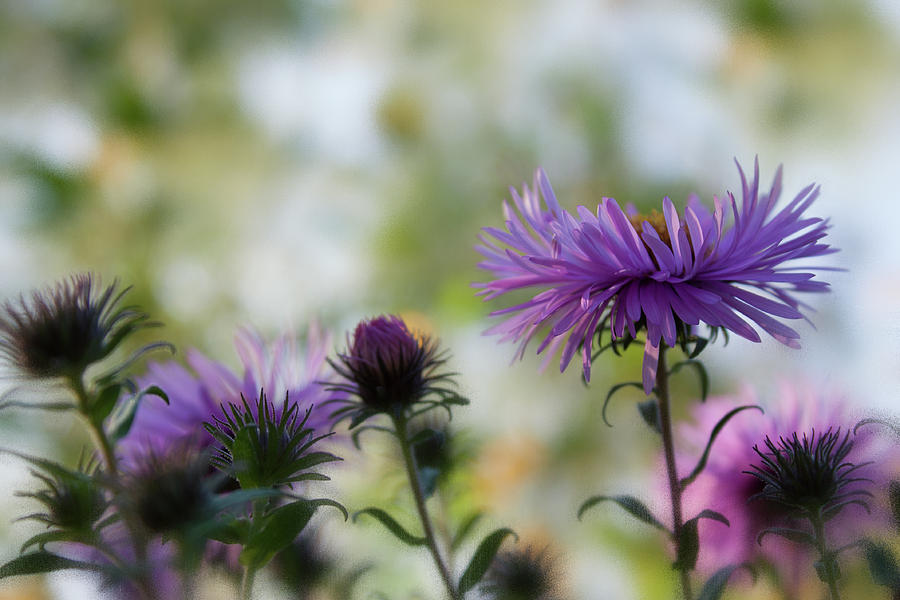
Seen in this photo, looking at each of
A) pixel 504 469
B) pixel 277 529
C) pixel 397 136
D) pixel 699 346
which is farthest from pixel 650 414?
pixel 397 136

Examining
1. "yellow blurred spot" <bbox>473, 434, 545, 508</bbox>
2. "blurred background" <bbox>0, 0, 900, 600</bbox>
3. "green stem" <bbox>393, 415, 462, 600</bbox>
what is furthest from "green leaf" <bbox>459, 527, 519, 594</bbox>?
"blurred background" <bbox>0, 0, 900, 600</bbox>

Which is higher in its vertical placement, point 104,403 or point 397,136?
point 397,136

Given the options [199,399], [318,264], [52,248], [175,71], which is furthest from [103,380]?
[175,71]

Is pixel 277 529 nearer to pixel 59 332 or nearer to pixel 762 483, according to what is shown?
pixel 59 332

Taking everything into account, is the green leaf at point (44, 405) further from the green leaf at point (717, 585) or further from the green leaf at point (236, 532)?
the green leaf at point (717, 585)

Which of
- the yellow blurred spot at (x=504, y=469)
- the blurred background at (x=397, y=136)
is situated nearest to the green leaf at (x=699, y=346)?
the yellow blurred spot at (x=504, y=469)

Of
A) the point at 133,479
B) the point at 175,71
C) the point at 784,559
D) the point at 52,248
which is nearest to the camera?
the point at 133,479

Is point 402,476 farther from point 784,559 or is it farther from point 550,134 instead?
point 550,134
